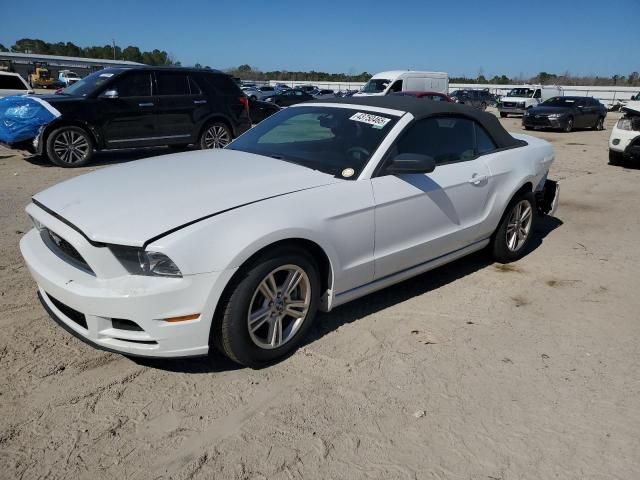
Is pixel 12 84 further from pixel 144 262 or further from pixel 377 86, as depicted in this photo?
pixel 377 86

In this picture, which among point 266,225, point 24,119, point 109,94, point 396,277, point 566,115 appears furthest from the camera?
point 566,115

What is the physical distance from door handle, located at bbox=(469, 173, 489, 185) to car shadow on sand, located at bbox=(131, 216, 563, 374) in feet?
3.00

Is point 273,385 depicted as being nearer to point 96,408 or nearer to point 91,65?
point 96,408

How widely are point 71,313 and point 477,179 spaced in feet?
10.2

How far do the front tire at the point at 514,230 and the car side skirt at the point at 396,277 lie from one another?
0.97 feet

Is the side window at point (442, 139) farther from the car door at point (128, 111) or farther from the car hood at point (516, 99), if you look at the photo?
the car hood at point (516, 99)

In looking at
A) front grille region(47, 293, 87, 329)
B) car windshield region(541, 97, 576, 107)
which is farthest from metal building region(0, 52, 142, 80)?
front grille region(47, 293, 87, 329)

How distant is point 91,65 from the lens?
196 feet

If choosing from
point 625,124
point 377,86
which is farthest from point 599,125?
point 625,124

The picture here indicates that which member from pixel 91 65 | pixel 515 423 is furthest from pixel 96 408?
pixel 91 65

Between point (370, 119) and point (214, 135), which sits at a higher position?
point (370, 119)

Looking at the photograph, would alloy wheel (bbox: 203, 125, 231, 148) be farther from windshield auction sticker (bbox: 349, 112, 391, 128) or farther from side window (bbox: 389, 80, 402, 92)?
side window (bbox: 389, 80, 402, 92)

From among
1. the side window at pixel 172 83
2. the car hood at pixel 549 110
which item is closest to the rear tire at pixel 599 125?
the car hood at pixel 549 110

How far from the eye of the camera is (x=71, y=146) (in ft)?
28.5
